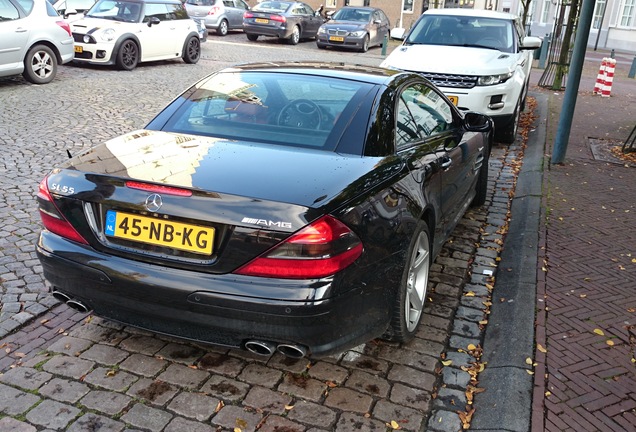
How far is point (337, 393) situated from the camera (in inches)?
124

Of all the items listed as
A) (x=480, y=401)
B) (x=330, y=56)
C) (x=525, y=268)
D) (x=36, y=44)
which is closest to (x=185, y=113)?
(x=480, y=401)

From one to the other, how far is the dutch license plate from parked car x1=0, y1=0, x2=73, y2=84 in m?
9.07

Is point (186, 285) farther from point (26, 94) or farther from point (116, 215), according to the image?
point (26, 94)

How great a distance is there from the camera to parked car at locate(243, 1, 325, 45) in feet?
73.9

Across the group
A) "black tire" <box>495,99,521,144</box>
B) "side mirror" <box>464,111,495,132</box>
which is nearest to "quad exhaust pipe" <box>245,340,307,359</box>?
"side mirror" <box>464,111,495,132</box>

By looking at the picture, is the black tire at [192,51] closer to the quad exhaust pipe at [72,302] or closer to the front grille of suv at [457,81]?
the front grille of suv at [457,81]

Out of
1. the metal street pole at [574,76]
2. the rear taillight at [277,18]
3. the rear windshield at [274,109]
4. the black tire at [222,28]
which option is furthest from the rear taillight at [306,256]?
the black tire at [222,28]

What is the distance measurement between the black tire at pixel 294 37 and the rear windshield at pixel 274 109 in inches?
789

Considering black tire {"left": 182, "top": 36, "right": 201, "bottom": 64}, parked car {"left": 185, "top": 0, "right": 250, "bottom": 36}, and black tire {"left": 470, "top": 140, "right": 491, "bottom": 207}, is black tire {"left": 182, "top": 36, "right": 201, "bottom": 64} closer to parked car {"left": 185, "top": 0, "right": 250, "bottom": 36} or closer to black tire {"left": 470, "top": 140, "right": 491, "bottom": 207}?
parked car {"left": 185, "top": 0, "right": 250, "bottom": 36}

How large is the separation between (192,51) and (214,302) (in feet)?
46.9

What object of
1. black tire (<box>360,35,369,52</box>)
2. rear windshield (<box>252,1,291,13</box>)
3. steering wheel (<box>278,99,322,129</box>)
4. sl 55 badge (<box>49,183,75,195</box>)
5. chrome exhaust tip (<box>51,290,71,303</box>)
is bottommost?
black tire (<box>360,35,369,52</box>)

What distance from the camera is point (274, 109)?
12.3 feet

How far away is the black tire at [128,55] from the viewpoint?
1350 centimetres

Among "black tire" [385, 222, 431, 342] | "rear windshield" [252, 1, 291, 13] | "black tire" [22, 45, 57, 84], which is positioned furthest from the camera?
"rear windshield" [252, 1, 291, 13]
